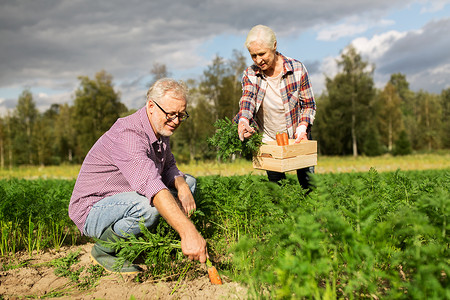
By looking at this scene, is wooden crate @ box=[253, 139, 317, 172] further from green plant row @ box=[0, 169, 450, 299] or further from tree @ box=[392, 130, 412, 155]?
tree @ box=[392, 130, 412, 155]

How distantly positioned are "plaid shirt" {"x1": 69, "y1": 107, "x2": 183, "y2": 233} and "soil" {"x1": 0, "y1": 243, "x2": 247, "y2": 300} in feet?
1.86

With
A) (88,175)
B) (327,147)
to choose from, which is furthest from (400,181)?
(327,147)

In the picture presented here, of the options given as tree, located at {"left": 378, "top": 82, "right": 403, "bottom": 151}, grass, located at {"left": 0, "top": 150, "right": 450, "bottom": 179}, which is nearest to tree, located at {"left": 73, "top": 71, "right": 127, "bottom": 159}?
grass, located at {"left": 0, "top": 150, "right": 450, "bottom": 179}

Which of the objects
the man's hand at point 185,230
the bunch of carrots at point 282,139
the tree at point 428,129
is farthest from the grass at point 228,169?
the tree at point 428,129

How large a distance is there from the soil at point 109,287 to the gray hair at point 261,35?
2279mm

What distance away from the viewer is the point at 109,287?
2.60 metres

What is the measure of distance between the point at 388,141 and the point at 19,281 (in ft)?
143

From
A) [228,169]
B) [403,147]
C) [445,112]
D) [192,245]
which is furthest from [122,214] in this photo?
[445,112]

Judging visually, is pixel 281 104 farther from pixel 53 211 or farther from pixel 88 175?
pixel 53 211

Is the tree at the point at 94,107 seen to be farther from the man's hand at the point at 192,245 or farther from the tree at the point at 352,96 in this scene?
the man's hand at the point at 192,245

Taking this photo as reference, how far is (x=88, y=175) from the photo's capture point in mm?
2959

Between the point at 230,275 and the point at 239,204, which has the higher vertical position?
the point at 239,204

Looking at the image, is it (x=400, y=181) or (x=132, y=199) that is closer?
(x=132, y=199)

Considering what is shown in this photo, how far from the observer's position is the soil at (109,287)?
7.77 feet
